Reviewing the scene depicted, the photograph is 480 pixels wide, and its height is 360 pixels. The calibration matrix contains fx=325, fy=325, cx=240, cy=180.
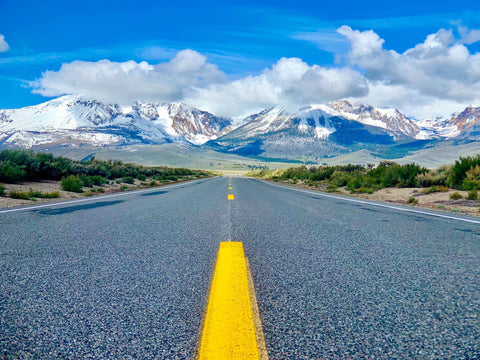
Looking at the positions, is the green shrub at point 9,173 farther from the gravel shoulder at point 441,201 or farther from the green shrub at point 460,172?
the green shrub at point 460,172

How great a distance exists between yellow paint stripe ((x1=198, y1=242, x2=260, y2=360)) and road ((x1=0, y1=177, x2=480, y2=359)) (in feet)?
0.25

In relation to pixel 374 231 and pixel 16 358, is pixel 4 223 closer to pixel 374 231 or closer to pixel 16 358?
pixel 16 358

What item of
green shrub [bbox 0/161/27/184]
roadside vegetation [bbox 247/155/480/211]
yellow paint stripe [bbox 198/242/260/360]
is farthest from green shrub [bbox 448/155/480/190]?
green shrub [bbox 0/161/27/184]

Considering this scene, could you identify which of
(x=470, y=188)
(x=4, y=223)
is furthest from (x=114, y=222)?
(x=470, y=188)

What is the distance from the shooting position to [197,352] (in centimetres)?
147

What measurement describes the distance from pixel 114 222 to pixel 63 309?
369 cm

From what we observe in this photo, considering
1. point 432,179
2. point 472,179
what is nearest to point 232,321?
point 472,179

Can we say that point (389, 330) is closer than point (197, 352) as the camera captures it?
No

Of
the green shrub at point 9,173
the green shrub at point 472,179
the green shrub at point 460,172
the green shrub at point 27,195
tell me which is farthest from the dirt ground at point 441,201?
the green shrub at point 9,173

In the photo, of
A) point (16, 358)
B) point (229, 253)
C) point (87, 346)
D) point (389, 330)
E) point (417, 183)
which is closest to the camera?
point (16, 358)

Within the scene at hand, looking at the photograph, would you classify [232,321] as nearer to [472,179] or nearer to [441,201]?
[441,201]

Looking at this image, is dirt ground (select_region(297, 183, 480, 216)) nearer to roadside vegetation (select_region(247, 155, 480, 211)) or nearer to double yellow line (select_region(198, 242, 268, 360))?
roadside vegetation (select_region(247, 155, 480, 211))

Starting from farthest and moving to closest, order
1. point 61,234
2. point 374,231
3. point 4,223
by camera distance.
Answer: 1. point 4,223
2. point 374,231
3. point 61,234

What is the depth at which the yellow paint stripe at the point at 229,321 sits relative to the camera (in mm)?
1440
